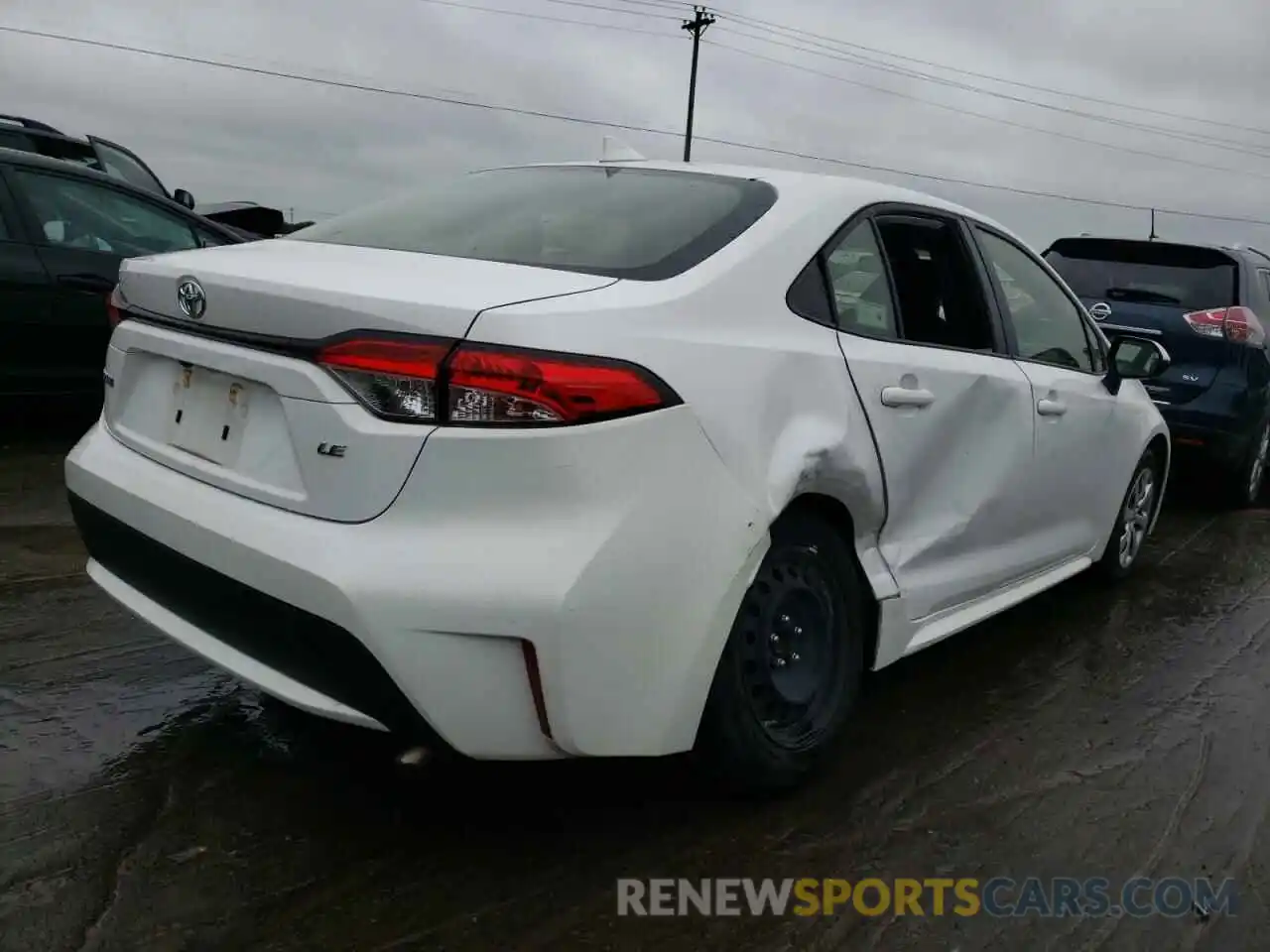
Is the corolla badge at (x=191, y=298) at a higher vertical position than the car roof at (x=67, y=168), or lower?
lower

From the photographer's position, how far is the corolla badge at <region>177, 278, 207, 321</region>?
96.0 inches

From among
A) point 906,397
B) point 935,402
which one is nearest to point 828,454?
point 906,397

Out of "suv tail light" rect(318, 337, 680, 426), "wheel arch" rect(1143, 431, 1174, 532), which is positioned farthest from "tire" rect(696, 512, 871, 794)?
"wheel arch" rect(1143, 431, 1174, 532)

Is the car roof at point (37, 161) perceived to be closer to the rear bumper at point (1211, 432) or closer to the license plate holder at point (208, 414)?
the license plate holder at point (208, 414)

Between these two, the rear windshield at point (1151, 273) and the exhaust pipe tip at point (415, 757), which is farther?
the rear windshield at point (1151, 273)

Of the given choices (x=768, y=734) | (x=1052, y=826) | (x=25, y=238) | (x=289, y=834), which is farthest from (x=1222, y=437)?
(x=25, y=238)

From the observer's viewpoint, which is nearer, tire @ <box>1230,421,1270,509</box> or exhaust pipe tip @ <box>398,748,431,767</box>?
exhaust pipe tip @ <box>398,748,431,767</box>

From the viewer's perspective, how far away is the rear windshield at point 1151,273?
661cm

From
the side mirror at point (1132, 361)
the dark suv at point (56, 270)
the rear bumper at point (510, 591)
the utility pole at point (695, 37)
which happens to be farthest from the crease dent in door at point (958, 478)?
the utility pole at point (695, 37)

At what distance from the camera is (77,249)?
5742 mm

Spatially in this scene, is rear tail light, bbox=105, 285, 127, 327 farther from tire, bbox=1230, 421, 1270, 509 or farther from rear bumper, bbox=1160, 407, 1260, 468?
tire, bbox=1230, 421, 1270, 509

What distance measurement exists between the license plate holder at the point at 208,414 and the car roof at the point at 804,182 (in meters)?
1.37

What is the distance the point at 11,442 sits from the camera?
604cm

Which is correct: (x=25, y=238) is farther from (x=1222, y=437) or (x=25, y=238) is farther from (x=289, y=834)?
(x=1222, y=437)
